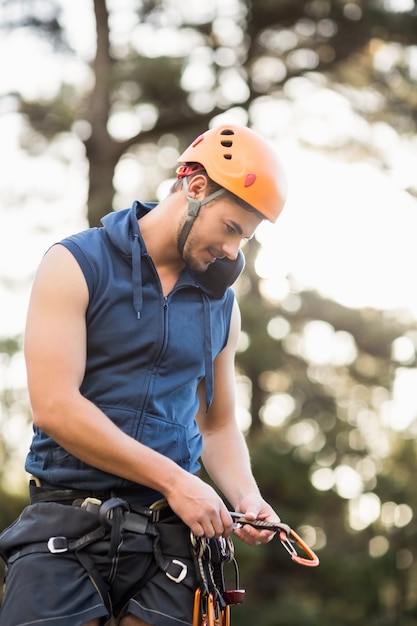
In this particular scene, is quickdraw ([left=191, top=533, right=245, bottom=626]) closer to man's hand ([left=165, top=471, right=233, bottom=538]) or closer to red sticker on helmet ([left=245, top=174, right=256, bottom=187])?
man's hand ([left=165, top=471, right=233, bottom=538])

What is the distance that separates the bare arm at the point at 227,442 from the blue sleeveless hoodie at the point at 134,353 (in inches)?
8.4

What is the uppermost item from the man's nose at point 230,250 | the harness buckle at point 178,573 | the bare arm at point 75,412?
the man's nose at point 230,250

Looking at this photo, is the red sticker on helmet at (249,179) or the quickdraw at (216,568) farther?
the red sticker on helmet at (249,179)

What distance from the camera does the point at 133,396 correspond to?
11.1 ft

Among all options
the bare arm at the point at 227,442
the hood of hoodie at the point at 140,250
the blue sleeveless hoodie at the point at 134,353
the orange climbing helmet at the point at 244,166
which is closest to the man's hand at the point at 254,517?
the bare arm at the point at 227,442

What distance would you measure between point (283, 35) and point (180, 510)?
1181cm

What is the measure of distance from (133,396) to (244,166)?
2.80ft

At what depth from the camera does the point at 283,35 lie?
Result: 14.2 m

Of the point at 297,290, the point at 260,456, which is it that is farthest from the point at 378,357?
the point at 260,456

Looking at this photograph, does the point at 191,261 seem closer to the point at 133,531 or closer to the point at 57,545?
the point at 133,531

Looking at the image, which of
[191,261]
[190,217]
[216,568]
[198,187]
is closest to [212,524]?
[216,568]

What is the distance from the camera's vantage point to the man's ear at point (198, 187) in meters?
3.62

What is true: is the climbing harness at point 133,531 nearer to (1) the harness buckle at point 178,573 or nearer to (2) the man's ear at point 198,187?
(1) the harness buckle at point 178,573

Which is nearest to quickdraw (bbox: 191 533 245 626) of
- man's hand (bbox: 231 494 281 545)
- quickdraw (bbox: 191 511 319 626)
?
quickdraw (bbox: 191 511 319 626)
